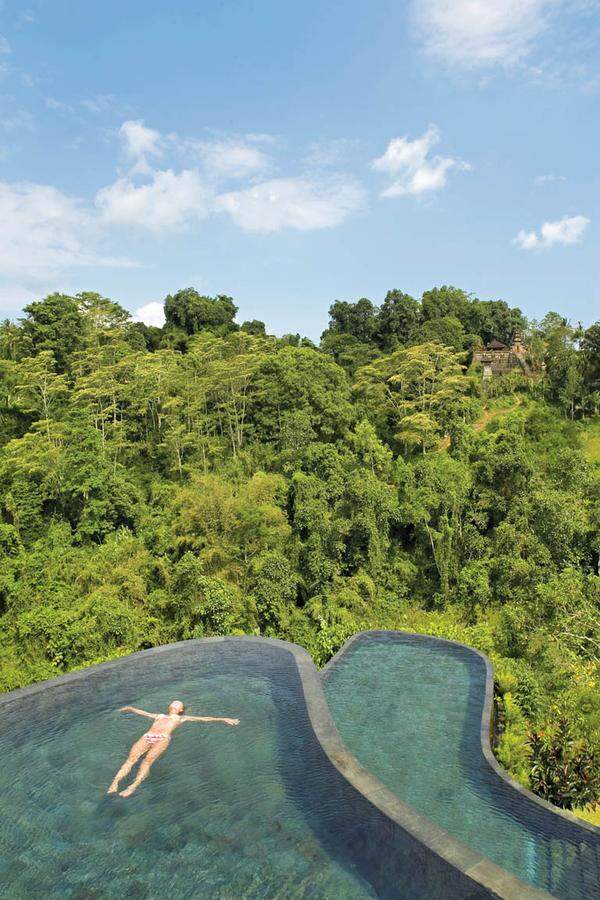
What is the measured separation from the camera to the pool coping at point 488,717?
4662 mm

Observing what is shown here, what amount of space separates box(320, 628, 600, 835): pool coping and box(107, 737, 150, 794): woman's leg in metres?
2.95

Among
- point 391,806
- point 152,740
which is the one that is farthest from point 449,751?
point 152,740

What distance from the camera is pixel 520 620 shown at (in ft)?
32.8

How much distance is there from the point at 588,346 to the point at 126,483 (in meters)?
16.5

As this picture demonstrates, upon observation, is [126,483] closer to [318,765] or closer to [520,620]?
[520,620]

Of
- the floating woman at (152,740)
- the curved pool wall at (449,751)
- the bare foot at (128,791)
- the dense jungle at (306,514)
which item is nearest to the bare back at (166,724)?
the floating woman at (152,740)

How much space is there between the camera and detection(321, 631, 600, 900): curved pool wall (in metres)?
4.32

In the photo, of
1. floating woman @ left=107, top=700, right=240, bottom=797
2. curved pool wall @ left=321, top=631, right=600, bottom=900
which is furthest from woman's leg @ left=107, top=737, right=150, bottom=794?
curved pool wall @ left=321, top=631, right=600, bottom=900

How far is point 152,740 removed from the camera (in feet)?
18.1

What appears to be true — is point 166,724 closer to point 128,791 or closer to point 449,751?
point 128,791

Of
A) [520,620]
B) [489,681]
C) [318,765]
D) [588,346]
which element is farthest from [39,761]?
[588,346]

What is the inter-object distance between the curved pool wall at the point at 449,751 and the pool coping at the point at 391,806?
Result: 20.9 inches

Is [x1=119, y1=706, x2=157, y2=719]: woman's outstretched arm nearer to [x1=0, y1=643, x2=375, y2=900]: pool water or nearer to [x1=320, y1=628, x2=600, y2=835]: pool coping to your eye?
[x1=0, y1=643, x2=375, y2=900]: pool water

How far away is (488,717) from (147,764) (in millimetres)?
3758
